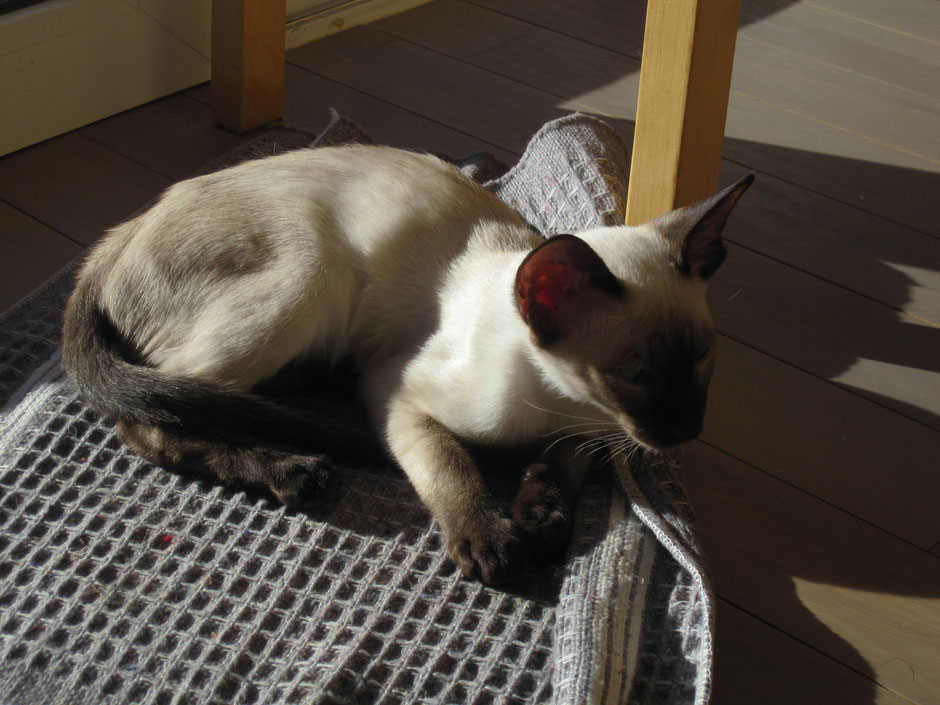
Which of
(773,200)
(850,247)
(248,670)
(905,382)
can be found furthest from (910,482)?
(248,670)

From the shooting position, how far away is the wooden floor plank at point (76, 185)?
1863mm

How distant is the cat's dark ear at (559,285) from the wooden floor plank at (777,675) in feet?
1.48

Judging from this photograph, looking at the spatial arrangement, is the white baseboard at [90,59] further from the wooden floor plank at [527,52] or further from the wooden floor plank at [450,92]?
the wooden floor plank at [527,52]

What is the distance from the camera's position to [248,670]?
1.13 metres

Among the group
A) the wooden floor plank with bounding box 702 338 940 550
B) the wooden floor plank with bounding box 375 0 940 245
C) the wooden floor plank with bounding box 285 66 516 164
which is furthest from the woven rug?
the wooden floor plank with bounding box 375 0 940 245

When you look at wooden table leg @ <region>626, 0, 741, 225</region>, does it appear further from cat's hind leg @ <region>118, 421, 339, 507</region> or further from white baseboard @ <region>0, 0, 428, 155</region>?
white baseboard @ <region>0, 0, 428, 155</region>

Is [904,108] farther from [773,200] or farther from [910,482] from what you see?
[910,482]

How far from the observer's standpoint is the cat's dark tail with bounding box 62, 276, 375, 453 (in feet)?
4.23

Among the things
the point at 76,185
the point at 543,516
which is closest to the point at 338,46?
the point at 76,185

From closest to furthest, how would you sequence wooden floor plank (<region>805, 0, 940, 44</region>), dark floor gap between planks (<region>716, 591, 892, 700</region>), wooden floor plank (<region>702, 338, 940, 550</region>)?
dark floor gap between planks (<region>716, 591, 892, 700</region>) → wooden floor plank (<region>702, 338, 940, 550</region>) → wooden floor plank (<region>805, 0, 940, 44</region>)

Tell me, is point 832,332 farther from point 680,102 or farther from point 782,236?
point 680,102

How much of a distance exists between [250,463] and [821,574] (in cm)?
80

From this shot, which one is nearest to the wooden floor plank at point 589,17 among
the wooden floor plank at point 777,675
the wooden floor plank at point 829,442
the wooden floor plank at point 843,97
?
the wooden floor plank at point 843,97

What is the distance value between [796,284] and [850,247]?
0.20 meters
